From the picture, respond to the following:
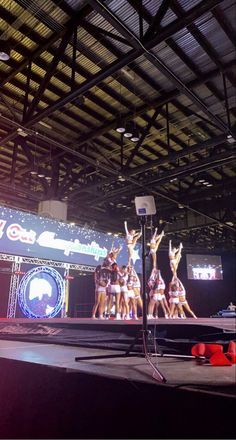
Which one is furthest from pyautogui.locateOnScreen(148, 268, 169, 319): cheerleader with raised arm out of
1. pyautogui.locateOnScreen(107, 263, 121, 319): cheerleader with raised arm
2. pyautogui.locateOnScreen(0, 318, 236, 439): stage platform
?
pyautogui.locateOnScreen(0, 318, 236, 439): stage platform

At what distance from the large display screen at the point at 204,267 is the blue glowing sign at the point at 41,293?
321 inches

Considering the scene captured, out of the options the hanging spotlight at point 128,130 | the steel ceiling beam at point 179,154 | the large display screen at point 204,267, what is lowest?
the large display screen at point 204,267

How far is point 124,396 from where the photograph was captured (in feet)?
6.66

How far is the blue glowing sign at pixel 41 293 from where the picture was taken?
392 inches

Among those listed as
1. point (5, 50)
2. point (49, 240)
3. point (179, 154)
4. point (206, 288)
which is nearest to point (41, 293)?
point (49, 240)

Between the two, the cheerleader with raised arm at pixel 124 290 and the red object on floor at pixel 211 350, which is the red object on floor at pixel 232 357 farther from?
the cheerleader with raised arm at pixel 124 290

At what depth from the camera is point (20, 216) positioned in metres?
9.21

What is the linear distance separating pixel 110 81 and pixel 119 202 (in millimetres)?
6535

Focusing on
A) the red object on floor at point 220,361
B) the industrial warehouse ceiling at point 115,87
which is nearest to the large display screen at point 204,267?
the industrial warehouse ceiling at point 115,87

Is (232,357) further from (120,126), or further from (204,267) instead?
(204,267)

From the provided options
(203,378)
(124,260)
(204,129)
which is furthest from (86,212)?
(203,378)

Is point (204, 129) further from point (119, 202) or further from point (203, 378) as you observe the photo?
point (203, 378)

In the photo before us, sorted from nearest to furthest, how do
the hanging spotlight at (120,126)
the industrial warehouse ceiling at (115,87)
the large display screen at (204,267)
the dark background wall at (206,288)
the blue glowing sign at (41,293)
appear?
the industrial warehouse ceiling at (115,87) < the hanging spotlight at (120,126) < the blue glowing sign at (41,293) < the dark background wall at (206,288) < the large display screen at (204,267)

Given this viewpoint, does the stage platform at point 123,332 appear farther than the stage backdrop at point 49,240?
No
